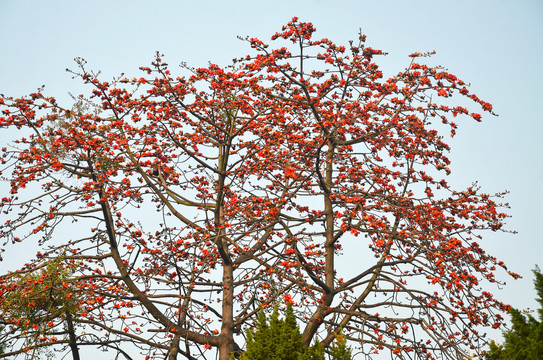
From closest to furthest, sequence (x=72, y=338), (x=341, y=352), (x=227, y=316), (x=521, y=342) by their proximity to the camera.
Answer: (x=341, y=352), (x=521, y=342), (x=227, y=316), (x=72, y=338)

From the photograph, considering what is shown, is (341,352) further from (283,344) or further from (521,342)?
(521,342)

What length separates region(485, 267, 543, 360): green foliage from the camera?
10750 mm

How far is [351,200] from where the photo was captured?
36.1 feet

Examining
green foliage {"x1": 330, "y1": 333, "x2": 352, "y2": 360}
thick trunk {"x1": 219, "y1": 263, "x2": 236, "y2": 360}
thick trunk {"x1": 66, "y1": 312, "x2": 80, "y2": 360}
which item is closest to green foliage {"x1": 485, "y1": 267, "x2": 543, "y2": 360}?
green foliage {"x1": 330, "y1": 333, "x2": 352, "y2": 360}

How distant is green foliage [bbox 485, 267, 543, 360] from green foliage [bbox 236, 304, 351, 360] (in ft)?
12.1

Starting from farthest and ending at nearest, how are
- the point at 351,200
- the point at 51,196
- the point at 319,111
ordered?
the point at 51,196 < the point at 319,111 < the point at 351,200

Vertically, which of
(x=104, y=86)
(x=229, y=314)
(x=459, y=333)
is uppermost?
(x=104, y=86)

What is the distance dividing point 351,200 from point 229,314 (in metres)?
4.01

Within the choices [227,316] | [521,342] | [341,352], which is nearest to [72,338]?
[227,316]

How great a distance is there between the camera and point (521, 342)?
1139cm

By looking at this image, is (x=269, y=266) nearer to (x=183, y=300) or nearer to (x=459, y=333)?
(x=183, y=300)

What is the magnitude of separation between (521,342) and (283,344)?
5.08m

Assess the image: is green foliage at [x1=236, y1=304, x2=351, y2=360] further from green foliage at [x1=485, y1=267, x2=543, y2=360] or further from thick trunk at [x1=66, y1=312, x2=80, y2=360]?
thick trunk at [x1=66, y1=312, x2=80, y2=360]

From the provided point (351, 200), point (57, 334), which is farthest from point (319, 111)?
point (57, 334)
